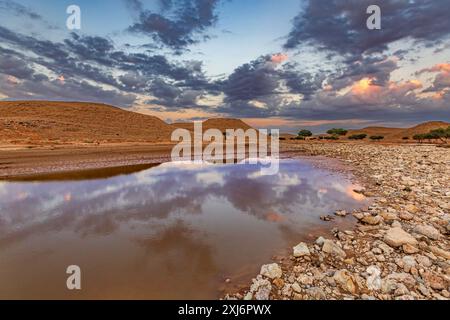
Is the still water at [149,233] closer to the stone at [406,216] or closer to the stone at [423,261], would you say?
the stone at [406,216]

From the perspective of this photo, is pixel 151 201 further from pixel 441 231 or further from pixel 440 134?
pixel 440 134

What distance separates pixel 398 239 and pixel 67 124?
63318mm

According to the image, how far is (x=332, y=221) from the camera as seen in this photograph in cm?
744

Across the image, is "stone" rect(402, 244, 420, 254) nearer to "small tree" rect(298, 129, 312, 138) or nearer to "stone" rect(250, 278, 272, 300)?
"stone" rect(250, 278, 272, 300)

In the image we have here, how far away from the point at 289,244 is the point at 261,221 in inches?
70.9

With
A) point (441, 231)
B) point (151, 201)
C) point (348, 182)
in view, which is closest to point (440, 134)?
point (348, 182)

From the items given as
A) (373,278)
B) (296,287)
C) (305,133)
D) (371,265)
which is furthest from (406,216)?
(305,133)

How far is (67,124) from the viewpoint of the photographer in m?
52.2

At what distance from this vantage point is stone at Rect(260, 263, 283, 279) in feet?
14.1

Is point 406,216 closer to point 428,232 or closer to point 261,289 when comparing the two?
point 428,232

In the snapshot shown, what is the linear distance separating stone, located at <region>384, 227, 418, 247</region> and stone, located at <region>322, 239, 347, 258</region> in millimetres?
1303

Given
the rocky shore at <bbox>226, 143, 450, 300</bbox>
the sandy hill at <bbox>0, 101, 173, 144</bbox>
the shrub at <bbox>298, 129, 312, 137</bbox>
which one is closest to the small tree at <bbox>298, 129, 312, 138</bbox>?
the shrub at <bbox>298, 129, 312, 137</bbox>
